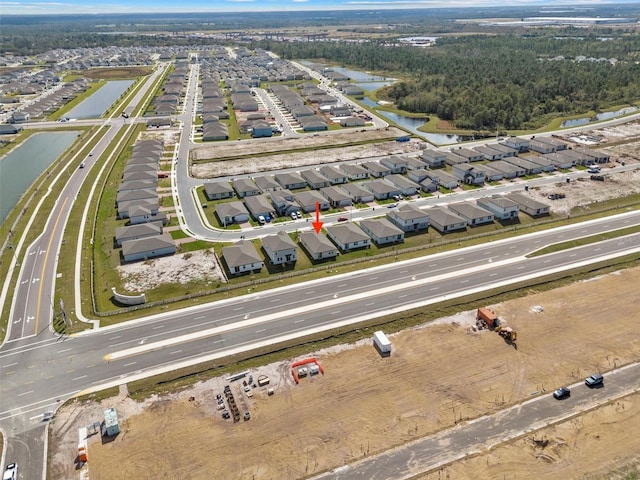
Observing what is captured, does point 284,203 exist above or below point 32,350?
above

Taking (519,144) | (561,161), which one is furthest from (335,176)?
(561,161)

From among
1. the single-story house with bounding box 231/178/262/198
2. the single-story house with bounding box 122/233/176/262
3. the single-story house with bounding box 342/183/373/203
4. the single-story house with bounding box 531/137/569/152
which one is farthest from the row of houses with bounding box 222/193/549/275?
the single-story house with bounding box 531/137/569/152

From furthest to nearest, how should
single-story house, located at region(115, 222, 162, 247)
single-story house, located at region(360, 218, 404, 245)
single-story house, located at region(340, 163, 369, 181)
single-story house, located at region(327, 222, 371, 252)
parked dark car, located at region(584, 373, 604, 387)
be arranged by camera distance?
1. single-story house, located at region(340, 163, 369, 181)
2. single-story house, located at region(115, 222, 162, 247)
3. single-story house, located at region(360, 218, 404, 245)
4. single-story house, located at region(327, 222, 371, 252)
5. parked dark car, located at region(584, 373, 604, 387)

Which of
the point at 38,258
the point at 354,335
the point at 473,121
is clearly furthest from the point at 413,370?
the point at 473,121

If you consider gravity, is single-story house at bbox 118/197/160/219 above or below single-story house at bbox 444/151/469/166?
below

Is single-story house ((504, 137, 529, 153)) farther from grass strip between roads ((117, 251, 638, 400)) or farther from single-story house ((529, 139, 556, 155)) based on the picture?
grass strip between roads ((117, 251, 638, 400))

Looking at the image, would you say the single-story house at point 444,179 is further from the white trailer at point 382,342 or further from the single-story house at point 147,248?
the single-story house at point 147,248

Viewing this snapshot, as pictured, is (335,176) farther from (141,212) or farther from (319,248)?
(141,212)
